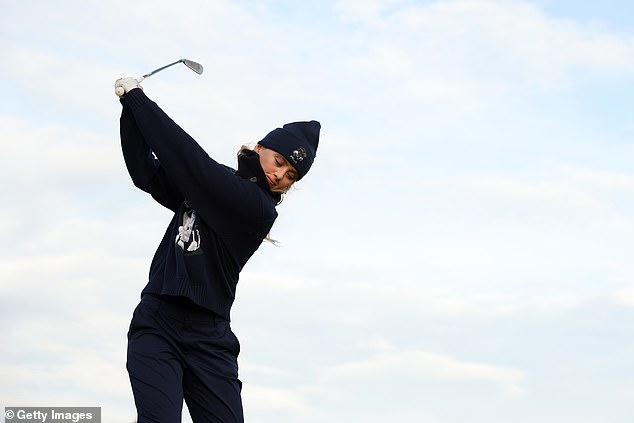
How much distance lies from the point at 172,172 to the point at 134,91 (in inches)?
18.7

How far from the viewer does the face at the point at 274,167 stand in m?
5.25

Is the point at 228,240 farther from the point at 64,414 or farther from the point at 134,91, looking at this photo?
the point at 64,414

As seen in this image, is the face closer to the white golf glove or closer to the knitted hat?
the knitted hat

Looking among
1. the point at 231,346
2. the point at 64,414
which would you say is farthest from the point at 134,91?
the point at 64,414

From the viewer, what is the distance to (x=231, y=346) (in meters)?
5.03

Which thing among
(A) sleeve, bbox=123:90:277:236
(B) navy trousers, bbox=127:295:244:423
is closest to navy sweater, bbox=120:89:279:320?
(A) sleeve, bbox=123:90:277:236

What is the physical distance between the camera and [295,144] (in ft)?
17.3

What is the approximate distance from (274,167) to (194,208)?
0.60 metres

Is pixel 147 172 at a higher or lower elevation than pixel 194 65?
lower

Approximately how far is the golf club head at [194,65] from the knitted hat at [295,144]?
1.95 ft

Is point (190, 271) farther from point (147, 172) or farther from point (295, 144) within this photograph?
point (295, 144)

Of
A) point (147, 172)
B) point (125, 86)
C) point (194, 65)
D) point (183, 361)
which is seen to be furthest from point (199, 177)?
point (183, 361)

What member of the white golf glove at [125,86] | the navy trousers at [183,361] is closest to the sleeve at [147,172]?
the white golf glove at [125,86]

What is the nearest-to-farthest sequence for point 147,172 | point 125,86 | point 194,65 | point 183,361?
point 125,86, point 183,361, point 147,172, point 194,65
